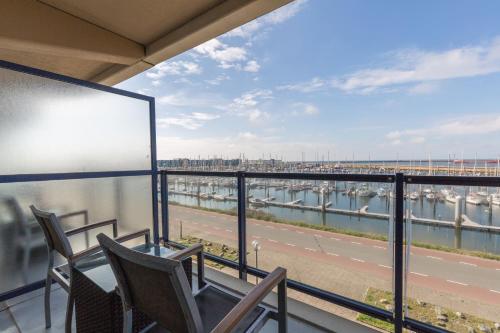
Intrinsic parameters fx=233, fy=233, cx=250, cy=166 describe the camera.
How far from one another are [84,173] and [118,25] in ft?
6.29

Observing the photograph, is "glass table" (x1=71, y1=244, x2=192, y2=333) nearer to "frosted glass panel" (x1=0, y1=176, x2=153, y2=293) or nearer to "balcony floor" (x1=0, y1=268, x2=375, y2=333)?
"balcony floor" (x1=0, y1=268, x2=375, y2=333)

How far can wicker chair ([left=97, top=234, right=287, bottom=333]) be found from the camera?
74 centimetres

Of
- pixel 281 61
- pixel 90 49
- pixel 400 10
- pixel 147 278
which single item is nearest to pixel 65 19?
pixel 90 49

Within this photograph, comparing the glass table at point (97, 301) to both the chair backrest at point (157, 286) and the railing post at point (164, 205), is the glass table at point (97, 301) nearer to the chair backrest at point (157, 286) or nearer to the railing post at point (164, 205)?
the chair backrest at point (157, 286)

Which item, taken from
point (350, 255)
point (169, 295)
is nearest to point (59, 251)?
point (169, 295)

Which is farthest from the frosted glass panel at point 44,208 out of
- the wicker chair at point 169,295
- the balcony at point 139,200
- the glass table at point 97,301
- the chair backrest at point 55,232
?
the wicker chair at point 169,295

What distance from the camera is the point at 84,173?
8.05 ft

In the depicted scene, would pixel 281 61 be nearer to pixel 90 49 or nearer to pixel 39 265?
pixel 90 49

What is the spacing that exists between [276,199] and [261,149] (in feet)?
72.2

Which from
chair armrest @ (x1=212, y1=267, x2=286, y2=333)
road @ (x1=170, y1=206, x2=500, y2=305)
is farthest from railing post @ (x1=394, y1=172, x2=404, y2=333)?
road @ (x1=170, y1=206, x2=500, y2=305)

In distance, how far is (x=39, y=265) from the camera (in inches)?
85.6

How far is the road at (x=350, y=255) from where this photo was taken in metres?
4.45

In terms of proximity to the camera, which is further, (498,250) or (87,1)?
(498,250)

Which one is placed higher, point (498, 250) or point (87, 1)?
point (87, 1)
